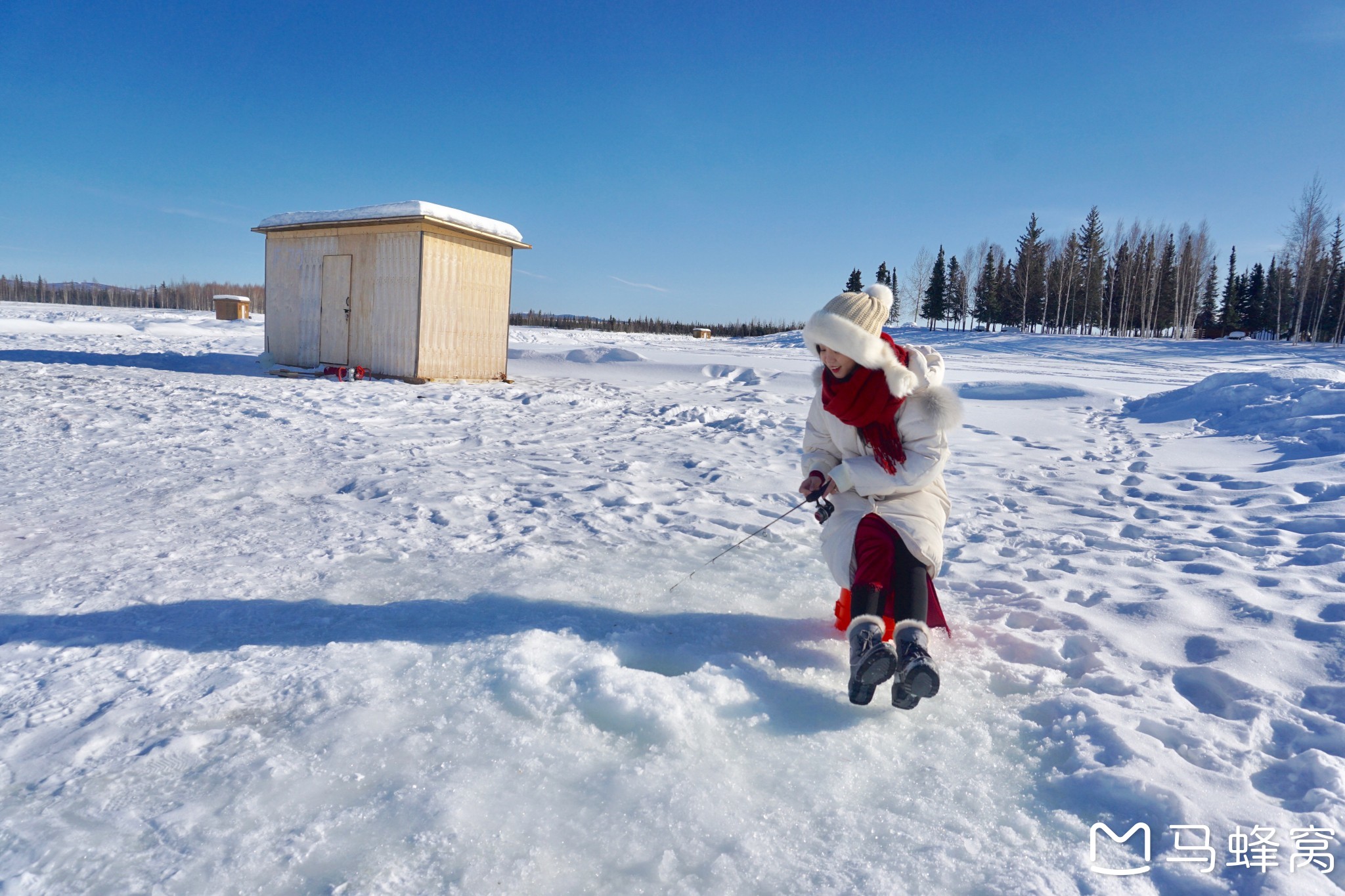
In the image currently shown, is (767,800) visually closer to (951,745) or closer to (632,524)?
(951,745)

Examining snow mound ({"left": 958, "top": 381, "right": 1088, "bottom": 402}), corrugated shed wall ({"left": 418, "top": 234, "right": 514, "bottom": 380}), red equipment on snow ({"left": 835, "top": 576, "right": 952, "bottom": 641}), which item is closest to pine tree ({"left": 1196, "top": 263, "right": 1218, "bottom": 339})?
snow mound ({"left": 958, "top": 381, "right": 1088, "bottom": 402})

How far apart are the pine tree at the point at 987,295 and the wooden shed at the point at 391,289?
46661 millimetres

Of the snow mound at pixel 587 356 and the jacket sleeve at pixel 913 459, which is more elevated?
the snow mound at pixel 587 356

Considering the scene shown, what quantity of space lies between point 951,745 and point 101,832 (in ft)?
6.79

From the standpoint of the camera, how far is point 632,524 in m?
4.20

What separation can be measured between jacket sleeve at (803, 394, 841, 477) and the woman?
0.07 meters

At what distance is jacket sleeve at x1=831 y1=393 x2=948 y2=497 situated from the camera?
7.82ft

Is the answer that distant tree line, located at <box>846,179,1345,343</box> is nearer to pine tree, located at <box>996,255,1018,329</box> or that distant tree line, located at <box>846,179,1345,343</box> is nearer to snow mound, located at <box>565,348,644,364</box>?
pine tree, located at <box>996,255,1018,329</box>

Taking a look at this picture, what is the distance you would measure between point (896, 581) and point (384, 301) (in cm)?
1109

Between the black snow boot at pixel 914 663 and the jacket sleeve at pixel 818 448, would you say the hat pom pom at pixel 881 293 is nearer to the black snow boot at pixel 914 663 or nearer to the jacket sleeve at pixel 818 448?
the jacket sleeve at pixel 818 448

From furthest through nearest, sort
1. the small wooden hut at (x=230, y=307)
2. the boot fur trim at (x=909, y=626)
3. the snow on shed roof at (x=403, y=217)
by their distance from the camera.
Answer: the small wooden hut at (x=230, y=307)
the snow on shed roof at (x=403, y=217)
the boot fur trim at (x=909, y=626)

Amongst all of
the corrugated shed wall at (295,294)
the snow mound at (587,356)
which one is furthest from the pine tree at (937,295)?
the corrugated shed wall at (295,294)

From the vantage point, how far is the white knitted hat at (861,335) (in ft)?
7.43

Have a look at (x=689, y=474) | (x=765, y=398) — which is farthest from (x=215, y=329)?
(x=689, y=474)
